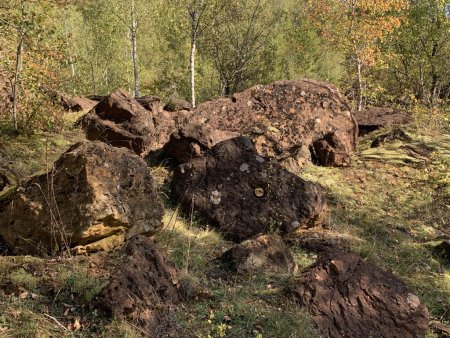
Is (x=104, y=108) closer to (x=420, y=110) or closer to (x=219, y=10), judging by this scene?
(x=420, y=110)

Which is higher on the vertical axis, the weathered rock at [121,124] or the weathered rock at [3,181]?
the weathered rock at [121,124]

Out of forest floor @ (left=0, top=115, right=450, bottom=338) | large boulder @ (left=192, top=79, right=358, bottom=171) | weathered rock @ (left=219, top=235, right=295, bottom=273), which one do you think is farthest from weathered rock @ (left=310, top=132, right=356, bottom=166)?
weathered rock @ (left=219, top=235, right=295, bottom=273)

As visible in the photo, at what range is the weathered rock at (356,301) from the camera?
455cm

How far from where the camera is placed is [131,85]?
2823cm

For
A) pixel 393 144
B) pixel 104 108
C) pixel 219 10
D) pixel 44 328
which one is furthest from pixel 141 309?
pixel 219 10

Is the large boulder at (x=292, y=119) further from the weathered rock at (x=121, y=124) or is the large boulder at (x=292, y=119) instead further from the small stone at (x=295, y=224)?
the small stone at (x=295, y=224)

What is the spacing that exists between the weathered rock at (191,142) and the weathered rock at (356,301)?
4790mm

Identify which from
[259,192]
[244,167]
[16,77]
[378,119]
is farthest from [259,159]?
[378,119]

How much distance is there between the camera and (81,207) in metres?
5.16

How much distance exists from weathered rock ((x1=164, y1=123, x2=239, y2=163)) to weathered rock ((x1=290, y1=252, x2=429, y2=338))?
15.7 ft

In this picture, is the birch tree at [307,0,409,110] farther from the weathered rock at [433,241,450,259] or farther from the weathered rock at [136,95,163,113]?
the weathered rock at [433,241,450,259]

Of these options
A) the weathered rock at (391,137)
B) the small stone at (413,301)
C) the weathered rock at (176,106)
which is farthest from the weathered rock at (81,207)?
the weathered rock at (391,137)

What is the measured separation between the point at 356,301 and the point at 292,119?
705 centimetres

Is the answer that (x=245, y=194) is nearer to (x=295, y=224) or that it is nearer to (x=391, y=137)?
(x=295, y=224)
